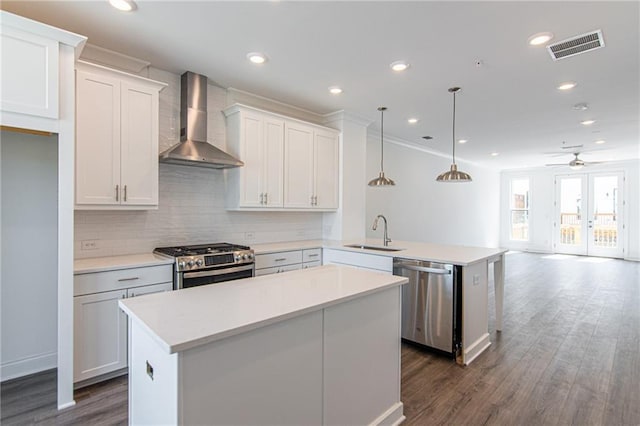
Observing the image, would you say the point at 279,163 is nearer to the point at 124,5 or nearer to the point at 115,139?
the point at 115,139

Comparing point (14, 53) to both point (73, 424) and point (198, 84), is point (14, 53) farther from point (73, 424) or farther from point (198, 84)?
point (73, 424)

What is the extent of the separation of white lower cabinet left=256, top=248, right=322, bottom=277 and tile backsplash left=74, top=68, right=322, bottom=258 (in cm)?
58

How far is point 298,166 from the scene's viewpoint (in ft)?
14.0

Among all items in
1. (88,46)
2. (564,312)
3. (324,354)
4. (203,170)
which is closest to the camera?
(324,354)

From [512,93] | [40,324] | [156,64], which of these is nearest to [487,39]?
[512,93]

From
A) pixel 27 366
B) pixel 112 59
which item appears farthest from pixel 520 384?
pixel 112 59

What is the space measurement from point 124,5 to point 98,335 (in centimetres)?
239

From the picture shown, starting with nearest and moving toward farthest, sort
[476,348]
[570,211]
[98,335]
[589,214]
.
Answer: [98,335] → [476,348] → [589,214] → [570,211]

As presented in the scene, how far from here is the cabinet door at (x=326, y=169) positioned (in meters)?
→ 4.49

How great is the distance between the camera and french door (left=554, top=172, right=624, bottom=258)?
9.12 meters

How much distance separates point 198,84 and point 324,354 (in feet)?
9.75

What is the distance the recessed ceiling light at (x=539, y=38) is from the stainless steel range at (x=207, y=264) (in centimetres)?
305

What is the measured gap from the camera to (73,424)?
6.88ft

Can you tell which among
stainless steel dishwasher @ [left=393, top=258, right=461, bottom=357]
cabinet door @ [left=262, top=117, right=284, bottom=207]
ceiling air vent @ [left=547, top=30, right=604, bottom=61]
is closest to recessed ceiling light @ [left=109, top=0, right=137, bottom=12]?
cabinet door @ [left=262, top=117, right=284, bottom=207]
